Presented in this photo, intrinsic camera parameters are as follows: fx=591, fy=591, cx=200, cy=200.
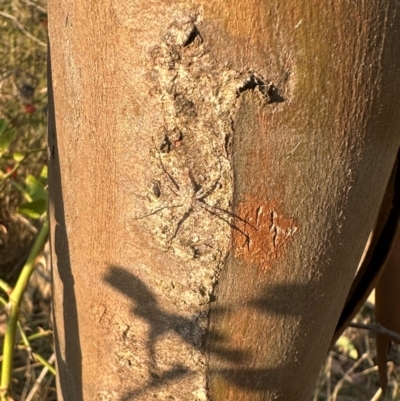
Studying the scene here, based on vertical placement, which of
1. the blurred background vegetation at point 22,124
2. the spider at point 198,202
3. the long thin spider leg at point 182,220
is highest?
the spider at point 198,202

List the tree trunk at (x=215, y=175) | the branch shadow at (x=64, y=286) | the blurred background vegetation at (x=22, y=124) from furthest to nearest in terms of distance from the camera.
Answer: the blurred background vegetation at (x=22, y=124) < the branch shadow at (x=64, y=286) < the tree trunk at (x=215, y=175)

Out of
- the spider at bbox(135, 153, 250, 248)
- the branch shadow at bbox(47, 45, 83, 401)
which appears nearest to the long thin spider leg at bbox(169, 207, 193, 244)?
the spider at bbox(135, 153, 250, 248)

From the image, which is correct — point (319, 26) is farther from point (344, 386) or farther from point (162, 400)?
point (344, 386)

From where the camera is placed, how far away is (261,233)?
1.57 feet

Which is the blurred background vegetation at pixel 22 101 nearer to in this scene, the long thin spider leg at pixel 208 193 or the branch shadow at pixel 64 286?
the branch shadow at pixel 64 286

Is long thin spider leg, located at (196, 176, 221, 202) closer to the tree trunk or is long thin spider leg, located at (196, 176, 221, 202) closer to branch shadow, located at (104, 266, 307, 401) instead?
the tree trunk

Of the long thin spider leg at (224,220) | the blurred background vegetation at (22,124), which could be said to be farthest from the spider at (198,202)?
the blurred background vegetation at (22,124)

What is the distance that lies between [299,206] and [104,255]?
0.60 ft

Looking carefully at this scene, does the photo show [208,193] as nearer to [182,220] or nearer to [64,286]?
[182,220]

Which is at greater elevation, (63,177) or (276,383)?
(63,177)

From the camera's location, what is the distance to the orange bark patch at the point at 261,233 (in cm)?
47

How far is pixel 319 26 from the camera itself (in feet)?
1.33

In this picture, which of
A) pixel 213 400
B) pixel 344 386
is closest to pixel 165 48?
pixel 213 400

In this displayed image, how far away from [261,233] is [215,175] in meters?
0.07
